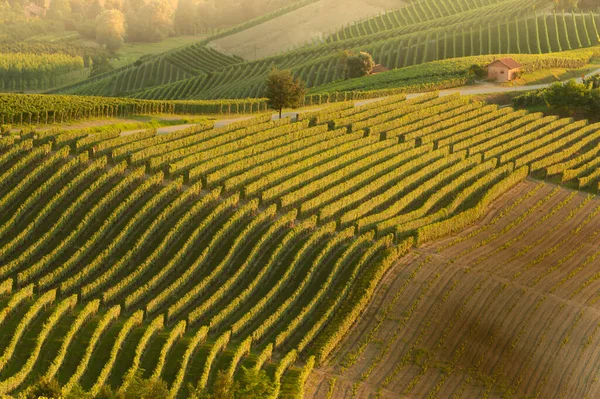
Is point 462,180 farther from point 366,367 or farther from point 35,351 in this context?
point 35,351

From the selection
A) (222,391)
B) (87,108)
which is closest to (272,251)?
(222,391)

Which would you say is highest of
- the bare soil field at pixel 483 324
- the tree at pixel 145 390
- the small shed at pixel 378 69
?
the small shed at pixel 378 69

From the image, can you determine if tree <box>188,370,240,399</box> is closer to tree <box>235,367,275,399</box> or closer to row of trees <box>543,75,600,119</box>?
tree <box>235,367,275,399</box>

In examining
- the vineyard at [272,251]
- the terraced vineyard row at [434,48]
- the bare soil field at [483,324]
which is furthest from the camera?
the terraced vineyard row at [434,48]

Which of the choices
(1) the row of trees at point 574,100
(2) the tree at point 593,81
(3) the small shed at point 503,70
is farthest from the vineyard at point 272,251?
(3) the small shed at point 503,70

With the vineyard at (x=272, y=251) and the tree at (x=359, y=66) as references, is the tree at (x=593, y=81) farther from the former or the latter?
the tree at (x=359, y=66)

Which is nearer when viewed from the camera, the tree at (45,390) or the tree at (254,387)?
the tree at (45,390)

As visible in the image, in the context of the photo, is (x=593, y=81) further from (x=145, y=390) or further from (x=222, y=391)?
(x=145, y=390)
